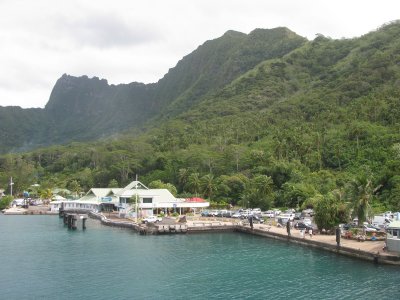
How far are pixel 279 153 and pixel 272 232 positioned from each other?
145 feet

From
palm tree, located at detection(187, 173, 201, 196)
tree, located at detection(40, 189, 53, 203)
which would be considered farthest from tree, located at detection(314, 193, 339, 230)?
tree, located at detection(40, 189, 53, 203)

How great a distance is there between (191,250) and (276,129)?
7811cm

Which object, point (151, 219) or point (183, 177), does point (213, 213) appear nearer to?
point (151, 219)

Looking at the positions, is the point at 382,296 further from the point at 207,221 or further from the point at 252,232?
the point at 207,221

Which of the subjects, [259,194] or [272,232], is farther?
[259,194]

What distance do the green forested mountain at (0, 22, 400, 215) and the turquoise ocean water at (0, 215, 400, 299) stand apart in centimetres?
1212

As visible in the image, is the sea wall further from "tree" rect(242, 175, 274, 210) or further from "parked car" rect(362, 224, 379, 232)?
"tree" rect(242, 175, 274, 210)

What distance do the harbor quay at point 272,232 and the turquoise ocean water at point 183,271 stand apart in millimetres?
959

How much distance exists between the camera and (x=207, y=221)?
232ft

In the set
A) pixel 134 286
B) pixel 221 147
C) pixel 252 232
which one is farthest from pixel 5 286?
pixel 221 147

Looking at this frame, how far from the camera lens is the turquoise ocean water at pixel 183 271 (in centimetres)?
3438

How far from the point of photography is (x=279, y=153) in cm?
10056

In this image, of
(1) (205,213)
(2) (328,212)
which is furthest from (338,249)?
(1) (205,213)

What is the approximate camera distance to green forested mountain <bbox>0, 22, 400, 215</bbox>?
8100cm
